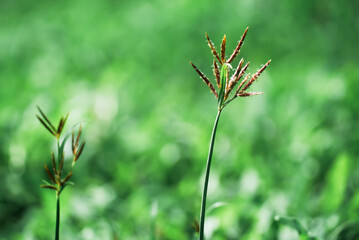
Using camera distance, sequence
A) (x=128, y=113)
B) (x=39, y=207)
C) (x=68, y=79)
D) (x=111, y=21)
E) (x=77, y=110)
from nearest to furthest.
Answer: (x=39, y=207)
(x=77, y=110)
(x=128, y=113)
(x=68, y=79)
(x=111, y=21)

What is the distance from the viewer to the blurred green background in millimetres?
1416

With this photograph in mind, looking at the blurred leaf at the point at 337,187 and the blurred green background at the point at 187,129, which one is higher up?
the blurred green background at the point at 187,129

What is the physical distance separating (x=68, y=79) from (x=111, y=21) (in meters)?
1.62

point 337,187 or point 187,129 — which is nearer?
point 337,187

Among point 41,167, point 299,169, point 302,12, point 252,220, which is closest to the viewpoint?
point 252,220

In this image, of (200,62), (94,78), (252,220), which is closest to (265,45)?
(200,62)

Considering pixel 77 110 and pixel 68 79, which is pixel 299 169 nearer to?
pixel 77 110

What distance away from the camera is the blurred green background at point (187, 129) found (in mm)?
1416

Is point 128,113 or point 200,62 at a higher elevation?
point 200,62

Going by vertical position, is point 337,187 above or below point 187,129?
below

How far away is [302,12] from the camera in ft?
10.1

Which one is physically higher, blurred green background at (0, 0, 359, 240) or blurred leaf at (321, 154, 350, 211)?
blurred green background at (0, 0, 359, 240)

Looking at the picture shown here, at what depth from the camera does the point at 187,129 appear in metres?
2.16

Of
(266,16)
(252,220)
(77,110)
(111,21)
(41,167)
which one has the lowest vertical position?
(252,220)
